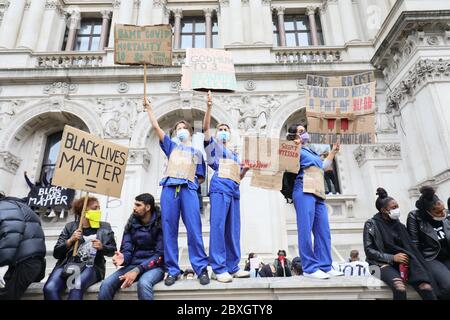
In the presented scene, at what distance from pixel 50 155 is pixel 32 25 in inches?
223

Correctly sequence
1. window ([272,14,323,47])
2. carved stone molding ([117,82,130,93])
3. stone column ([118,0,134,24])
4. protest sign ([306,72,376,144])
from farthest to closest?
window ([272,14,323,47])
stone column ([118,0,134,24])
carved stone molding ([117,82,130,93])
protest sign ([306,72,376,144])

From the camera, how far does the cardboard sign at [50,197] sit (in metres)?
10.6

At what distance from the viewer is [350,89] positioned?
5344mm

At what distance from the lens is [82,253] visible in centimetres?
399

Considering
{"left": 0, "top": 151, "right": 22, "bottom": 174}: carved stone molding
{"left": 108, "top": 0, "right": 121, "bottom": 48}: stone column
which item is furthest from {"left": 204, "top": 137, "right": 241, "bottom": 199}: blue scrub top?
{"left": 108, "top": 0, "right": 121, "bottom": 48}: stone column

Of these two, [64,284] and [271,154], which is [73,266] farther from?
[271,154]

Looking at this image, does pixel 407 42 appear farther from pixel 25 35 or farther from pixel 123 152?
pixel 25 35

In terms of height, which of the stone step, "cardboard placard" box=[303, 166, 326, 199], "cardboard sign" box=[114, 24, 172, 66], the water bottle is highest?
Answer: "cardboard sign" box=[114, 24, 172, 66]

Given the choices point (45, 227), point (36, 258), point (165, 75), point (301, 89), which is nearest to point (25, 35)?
point (165, 75)

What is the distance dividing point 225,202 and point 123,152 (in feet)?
6.12

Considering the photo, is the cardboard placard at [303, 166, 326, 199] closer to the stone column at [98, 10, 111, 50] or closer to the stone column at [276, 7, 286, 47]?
the stone column at [276, 7, 286, 47]

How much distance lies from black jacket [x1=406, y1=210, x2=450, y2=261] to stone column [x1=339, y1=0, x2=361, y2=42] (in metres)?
10.4

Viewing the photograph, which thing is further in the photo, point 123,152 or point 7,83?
point 7,83

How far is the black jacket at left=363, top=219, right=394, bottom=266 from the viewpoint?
377 cm
